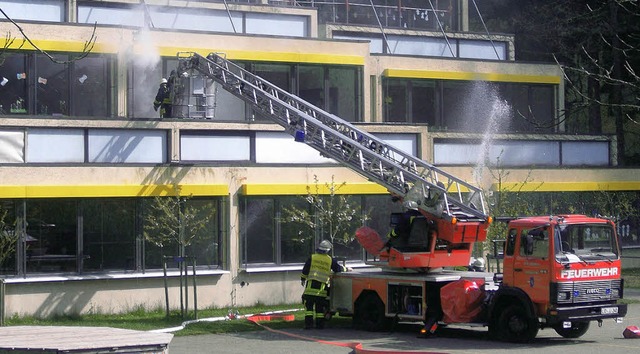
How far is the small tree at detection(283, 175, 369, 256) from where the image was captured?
2452 centimetres

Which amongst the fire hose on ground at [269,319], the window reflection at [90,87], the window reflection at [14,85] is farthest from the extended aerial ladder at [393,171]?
the window reflection at [14,85]

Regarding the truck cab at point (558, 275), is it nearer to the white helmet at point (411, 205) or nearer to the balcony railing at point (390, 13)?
the white helmet at point (411, 205)

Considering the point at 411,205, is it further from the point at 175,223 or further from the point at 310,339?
the point at 175,223

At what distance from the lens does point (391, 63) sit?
102 feet

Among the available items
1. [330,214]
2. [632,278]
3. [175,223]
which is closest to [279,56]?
[330,214]

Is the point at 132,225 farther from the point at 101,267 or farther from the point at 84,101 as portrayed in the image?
the point at 84,101

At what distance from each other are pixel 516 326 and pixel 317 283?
419 cm

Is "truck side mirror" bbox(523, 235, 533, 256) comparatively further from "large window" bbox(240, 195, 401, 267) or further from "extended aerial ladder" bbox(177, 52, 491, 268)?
"large window" bbox(240, 195, 401, 267)

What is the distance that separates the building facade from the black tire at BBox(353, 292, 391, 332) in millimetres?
4168

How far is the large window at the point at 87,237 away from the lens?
22.3 m

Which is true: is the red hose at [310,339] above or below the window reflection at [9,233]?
below

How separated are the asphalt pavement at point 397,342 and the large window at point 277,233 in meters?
4.65

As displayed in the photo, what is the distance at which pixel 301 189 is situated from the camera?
2506cm

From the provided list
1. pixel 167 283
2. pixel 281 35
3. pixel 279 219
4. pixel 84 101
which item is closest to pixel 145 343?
pixel 167 283
